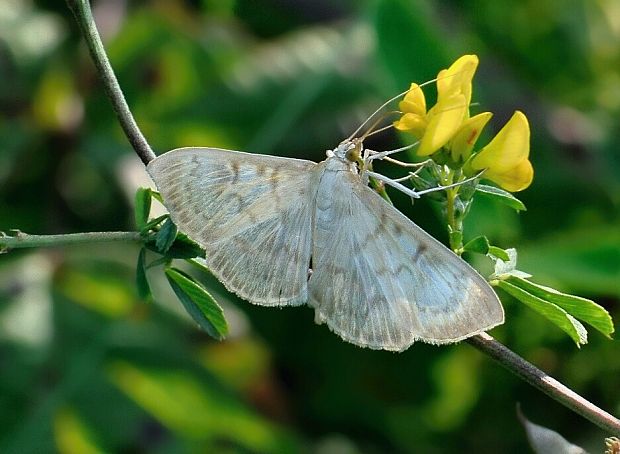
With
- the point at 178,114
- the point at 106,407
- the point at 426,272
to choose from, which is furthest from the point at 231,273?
the point at 178,114

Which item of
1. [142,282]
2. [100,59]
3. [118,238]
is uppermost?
[100,59]

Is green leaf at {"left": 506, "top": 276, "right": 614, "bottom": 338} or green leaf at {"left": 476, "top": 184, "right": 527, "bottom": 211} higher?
green leaf at {"left": 476, "top": 184, "right": 527, "bottom": 211}

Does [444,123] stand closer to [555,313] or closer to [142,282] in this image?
[555,313]

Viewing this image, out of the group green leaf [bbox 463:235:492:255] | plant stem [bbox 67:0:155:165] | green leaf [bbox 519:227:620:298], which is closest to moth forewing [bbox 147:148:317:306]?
plant stem [bbox 67:0:155:165]

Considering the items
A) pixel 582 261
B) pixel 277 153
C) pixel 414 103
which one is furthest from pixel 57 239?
pixel 277 153

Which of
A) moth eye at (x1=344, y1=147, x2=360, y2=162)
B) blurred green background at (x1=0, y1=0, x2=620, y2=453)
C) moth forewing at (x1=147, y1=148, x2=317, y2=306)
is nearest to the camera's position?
moth forewing at (x1=147, y1=148, x2=317, y2=306)

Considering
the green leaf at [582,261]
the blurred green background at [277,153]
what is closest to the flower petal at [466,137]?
the blurred green background at [277,153]

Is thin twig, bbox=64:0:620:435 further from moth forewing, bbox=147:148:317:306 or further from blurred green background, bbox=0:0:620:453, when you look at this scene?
blurred green background, bbox=0:0:620:453
